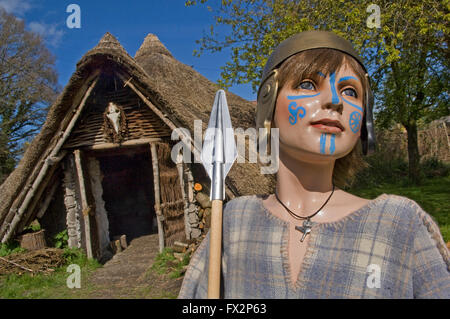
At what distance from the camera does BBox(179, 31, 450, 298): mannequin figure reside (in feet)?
3.48

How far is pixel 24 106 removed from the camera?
51.9 feet

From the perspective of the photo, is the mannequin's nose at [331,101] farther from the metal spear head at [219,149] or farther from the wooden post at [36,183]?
the wooden post at [36,183]

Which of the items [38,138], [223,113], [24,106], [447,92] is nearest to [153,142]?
[38,138]

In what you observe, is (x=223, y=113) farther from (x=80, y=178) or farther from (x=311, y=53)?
(x=80, y=178)

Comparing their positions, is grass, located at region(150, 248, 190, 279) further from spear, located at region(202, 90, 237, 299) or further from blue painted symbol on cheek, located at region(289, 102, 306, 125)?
blue painted symbol on cheek, located at region(289, 102, 306, 125)

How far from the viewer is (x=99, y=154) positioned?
22.1ft

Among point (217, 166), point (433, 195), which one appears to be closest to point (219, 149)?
point (217, 166)

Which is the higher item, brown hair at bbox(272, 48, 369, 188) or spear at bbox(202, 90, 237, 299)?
brown hair at bbox(272, 48, 369, 188)

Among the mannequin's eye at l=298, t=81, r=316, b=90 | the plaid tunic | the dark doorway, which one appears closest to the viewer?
the plaid tunic

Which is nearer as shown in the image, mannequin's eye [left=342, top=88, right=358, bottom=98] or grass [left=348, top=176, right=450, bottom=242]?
mannequin's eye [left=342, top=88, right=358, bottom=98]

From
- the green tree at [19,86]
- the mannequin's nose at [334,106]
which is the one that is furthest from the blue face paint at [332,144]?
the green tree at [19,86]

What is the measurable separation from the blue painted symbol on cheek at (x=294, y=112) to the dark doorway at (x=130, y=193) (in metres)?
8.43

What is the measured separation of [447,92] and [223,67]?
7.43m

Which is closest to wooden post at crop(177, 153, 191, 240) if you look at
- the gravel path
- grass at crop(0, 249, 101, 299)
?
the gravel path
